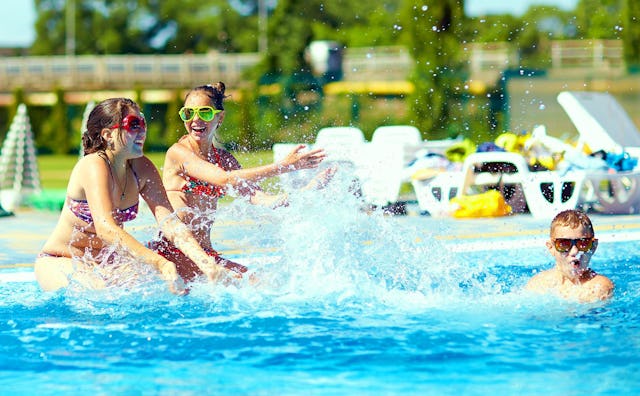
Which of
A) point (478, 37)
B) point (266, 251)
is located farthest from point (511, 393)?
point (478, 37)

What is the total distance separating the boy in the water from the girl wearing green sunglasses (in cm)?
126

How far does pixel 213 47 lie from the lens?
235ft

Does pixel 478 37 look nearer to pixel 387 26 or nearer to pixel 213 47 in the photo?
pixel 387 26

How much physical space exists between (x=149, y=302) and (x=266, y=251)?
1595 mm

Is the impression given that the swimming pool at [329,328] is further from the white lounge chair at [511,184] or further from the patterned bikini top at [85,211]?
the white lounge chair at [511,184]

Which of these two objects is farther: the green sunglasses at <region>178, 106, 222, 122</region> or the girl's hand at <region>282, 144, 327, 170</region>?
the green sunglasses at <region>178, 106, 222, 122</region>

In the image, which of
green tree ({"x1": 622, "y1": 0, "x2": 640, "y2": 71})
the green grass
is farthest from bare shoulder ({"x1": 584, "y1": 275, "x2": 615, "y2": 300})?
green tree ({"x1": 622, "y1": 0, "x2": 640, "y2": 71})

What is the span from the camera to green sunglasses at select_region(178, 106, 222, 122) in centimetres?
557

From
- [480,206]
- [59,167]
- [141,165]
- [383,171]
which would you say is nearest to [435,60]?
[59,167]

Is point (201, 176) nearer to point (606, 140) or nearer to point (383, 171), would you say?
point (383, 171)

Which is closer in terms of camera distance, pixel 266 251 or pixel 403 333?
pixel 403 333

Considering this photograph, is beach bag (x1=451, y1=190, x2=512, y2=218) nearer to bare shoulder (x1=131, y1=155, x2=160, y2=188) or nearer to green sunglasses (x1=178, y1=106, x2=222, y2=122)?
green sunglasses (x1=178, y1=106, x2=222, y2=122)

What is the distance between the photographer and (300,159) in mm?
5254

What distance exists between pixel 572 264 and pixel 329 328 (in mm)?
1357
